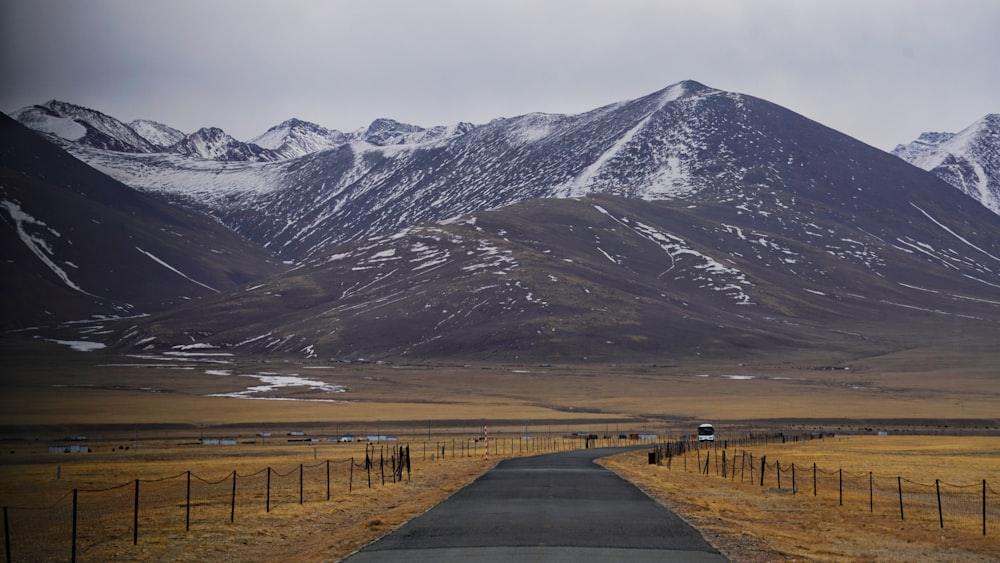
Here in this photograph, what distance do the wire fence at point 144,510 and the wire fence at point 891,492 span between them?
18.1 meters

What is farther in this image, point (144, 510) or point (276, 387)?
point (276, 387)

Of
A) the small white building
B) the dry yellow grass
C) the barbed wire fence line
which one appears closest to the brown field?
the dry yellow grass

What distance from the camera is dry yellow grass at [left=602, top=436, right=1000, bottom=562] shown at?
85.2 feet

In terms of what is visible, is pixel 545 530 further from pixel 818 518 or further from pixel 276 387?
pixel 276 387

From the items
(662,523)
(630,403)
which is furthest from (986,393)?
(662,523)

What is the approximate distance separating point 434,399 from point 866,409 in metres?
64.1

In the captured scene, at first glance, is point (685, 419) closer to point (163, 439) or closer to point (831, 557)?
point (163, 439)

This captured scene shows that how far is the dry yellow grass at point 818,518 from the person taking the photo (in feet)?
85.2

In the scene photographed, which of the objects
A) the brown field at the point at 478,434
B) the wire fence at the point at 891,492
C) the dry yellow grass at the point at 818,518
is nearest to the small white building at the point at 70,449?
the brown field at the point at 478,434

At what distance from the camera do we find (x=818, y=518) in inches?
1337

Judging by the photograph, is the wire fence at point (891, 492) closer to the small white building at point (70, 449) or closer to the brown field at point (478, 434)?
the brown field at point (478, 434)

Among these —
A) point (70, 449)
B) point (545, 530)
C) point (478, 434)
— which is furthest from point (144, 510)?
point (478, 434)

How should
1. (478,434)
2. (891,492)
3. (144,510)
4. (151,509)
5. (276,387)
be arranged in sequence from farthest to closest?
(276,387) → (478,434) → (891,492) → (151,509) → (144,510)

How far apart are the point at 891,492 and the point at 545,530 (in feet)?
77.6
